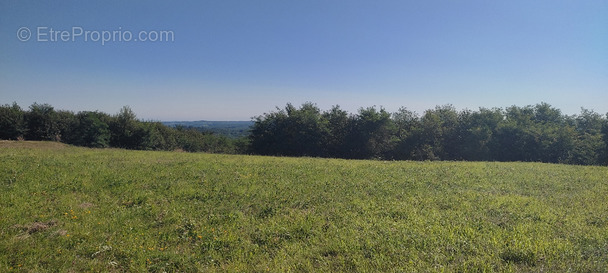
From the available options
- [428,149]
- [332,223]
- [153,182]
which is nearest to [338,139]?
[428,149]

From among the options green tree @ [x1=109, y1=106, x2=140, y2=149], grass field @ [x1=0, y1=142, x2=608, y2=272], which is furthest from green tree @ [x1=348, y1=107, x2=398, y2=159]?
green tree @ [x1=109, y1=106, x2=140, y2=149]

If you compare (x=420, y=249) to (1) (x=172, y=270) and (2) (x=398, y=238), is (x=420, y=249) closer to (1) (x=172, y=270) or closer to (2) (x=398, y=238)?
(2) (x=398, y=238)

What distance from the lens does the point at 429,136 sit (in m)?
39.8

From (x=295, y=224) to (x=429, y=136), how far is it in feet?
125

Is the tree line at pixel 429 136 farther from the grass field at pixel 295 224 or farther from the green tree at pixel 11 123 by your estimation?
the green tree at pixel 11 123

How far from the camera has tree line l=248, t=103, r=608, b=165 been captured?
35.0 metres

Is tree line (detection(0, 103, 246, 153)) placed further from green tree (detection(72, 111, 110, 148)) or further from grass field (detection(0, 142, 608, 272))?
grass field (detection(0, 142, 608, 272))

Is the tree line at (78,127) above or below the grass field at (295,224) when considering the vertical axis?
above

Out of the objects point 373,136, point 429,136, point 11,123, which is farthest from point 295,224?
point 11,123

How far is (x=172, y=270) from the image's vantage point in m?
5.08

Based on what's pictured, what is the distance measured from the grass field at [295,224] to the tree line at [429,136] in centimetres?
2763

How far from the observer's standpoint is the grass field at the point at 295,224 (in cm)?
501

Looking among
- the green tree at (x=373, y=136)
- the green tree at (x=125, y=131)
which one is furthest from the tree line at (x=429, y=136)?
the green tree at (x=125, y=131)

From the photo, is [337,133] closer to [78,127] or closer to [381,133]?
[381,133]
